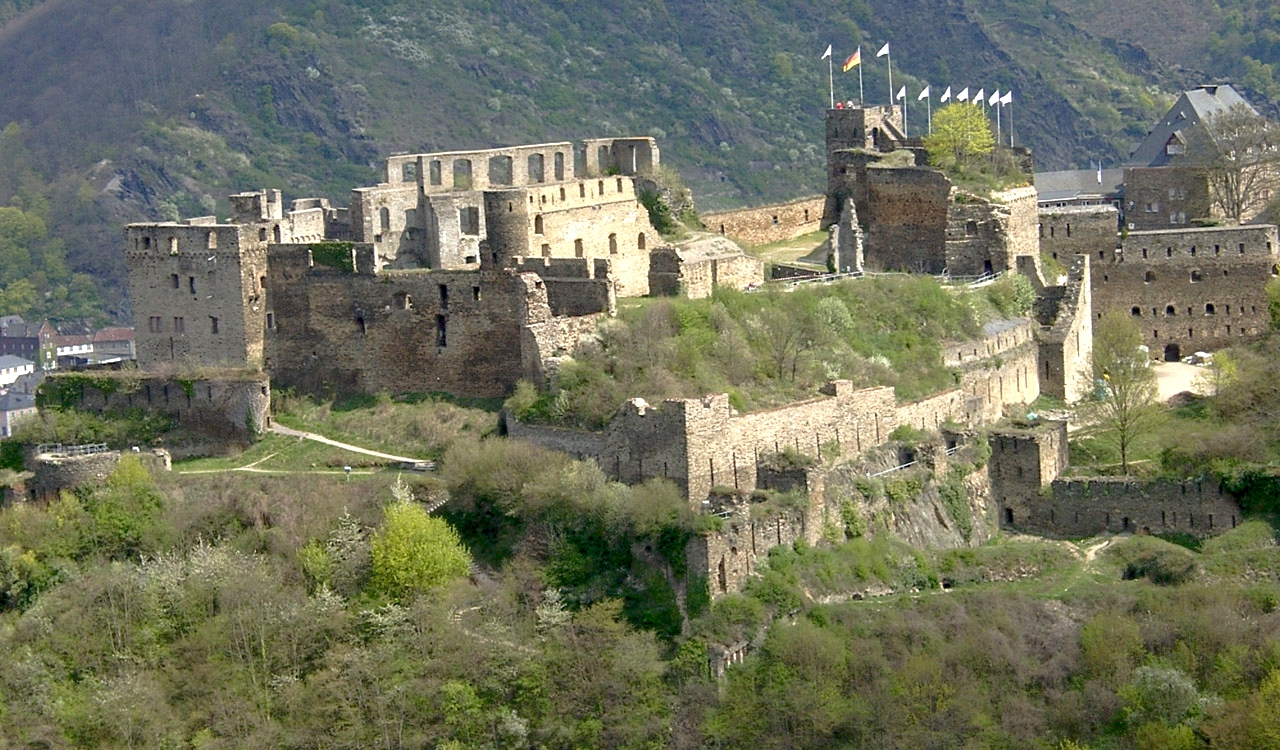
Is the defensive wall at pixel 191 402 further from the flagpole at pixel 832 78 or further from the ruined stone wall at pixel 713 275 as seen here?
the flagpole at pixel 832 78

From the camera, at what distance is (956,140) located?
68438 millimetres

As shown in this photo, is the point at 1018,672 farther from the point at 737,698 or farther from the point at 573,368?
the point at 573,368

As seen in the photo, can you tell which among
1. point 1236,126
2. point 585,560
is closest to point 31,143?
point 1236,126

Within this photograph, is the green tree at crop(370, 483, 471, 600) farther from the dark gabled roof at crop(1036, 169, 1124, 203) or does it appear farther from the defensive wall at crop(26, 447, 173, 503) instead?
the dark gabled roof at crop(1036, 169, 1124, 203)

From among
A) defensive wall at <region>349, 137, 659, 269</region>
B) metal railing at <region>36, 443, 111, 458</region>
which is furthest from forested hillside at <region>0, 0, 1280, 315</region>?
metal railing at <region>36, 443, 111, 458</region>

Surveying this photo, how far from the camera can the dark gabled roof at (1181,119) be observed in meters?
76.4

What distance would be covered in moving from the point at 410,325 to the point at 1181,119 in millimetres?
30133

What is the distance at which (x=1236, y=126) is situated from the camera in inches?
2911

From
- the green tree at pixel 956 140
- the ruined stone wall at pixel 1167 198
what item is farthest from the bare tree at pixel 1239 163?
the green tree at pixel 956 140

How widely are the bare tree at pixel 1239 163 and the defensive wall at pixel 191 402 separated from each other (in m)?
29.1

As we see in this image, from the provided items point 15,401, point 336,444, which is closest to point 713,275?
point 336,444

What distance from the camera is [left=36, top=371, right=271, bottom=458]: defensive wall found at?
56.8 m

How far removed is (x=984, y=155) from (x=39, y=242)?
5122cm

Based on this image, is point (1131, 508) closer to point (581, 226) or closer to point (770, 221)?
point (581, 226)
